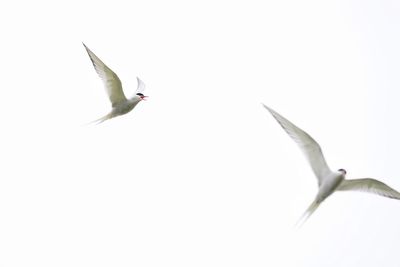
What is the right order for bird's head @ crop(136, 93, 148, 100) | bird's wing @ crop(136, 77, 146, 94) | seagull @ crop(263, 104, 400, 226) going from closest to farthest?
seagull @ crop(263, 104, 400, 226) < bird's head @ crop(136, 93, 148, 100) < bird's wing @ crop(136, 77, 146, 94)

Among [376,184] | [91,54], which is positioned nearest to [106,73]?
[91,54]

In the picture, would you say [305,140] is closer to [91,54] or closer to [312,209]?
[312,209]

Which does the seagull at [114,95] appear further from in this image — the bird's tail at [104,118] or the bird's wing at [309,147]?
the bird's wing at [309,147]

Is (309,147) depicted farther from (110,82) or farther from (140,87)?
(140,87)

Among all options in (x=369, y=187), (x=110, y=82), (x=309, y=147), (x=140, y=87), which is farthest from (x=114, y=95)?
(x=369, y=187)

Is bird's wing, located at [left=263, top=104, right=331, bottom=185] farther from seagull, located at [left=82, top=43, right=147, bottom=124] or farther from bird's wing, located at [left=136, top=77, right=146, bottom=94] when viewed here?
bird's wing, located at [left=136, top=77, right=146, bottom=94]

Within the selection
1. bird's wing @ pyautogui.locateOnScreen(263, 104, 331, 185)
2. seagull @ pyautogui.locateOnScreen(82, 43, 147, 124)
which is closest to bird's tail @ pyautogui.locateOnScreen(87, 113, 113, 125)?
seagull @ pyautogui.locateOnScreen(82, 43, 147, 124)
